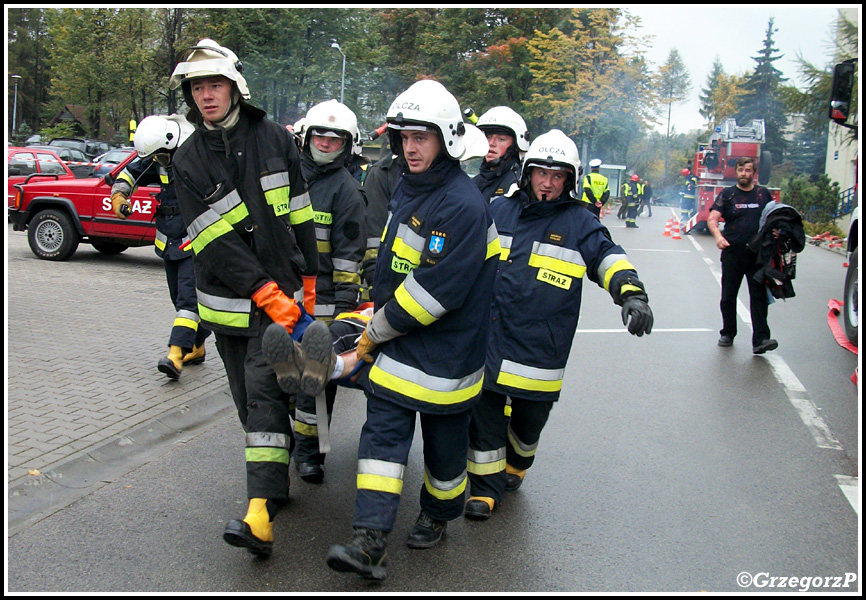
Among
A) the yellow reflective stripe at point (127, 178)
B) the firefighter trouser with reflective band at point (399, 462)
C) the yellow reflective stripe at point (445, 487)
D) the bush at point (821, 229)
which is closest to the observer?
the firefighter trouser with reflective band at point (399, 462)

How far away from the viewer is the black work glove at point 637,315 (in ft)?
13.0

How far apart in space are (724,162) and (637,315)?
82.0ft

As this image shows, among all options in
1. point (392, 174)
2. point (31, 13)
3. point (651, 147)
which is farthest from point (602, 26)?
point (651, 147)

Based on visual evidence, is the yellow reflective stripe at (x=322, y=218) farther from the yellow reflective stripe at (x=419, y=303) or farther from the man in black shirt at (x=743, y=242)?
the man in black shirt at (x=743, y=242)

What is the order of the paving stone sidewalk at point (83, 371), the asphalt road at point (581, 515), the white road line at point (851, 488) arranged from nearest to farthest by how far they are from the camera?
1. the asphalt road at point (581, 515)
2. the white road line at point (851, 488)
3. the paving stone sidewalk at point (83, 371)

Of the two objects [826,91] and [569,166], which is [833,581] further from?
[826,91]

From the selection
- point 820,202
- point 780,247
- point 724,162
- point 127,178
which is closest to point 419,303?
point 127,178

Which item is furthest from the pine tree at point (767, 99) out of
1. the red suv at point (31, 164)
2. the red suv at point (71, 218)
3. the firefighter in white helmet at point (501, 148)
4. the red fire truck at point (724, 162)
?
the firefighter in white helmet at point (501, 148)

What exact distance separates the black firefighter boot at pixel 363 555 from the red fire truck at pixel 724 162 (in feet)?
78.0

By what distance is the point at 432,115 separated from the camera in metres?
3.56

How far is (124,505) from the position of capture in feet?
14.1

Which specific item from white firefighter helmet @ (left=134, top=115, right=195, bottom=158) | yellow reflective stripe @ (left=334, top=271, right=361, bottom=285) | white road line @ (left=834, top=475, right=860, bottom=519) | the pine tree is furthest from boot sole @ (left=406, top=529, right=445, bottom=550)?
the pine tree

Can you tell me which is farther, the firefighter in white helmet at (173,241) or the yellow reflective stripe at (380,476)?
the firefighter in white helmet at (173,241)

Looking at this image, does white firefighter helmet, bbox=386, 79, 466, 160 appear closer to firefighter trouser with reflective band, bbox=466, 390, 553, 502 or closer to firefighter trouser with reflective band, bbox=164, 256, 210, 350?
firefighter trouser with reflective band, bbox=466, 390, 553, 502
